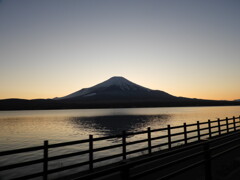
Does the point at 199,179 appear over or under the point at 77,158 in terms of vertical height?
over

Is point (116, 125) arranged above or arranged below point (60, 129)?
below

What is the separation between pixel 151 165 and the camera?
9000 mm

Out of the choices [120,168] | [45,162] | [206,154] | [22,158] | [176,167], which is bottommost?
[22,158]

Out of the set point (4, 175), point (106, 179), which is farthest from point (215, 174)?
point (4, 175)

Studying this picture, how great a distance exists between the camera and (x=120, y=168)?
12.2 ft

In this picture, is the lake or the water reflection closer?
the lake

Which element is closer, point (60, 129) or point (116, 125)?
point (60, 129)

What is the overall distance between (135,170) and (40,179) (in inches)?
239

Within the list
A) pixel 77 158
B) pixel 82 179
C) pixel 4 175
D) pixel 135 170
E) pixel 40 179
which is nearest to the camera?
pixel 82 179

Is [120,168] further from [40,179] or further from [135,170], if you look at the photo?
[40,179]

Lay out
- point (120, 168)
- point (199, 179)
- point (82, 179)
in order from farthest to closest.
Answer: point (199, 179) → point (120, 168) → point (82, 179)

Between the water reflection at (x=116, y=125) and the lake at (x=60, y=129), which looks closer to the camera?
the lake at (x=60, y=129)

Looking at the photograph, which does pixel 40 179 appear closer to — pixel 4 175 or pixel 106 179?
pixel 4 175

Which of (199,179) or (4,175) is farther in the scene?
(4,175)
